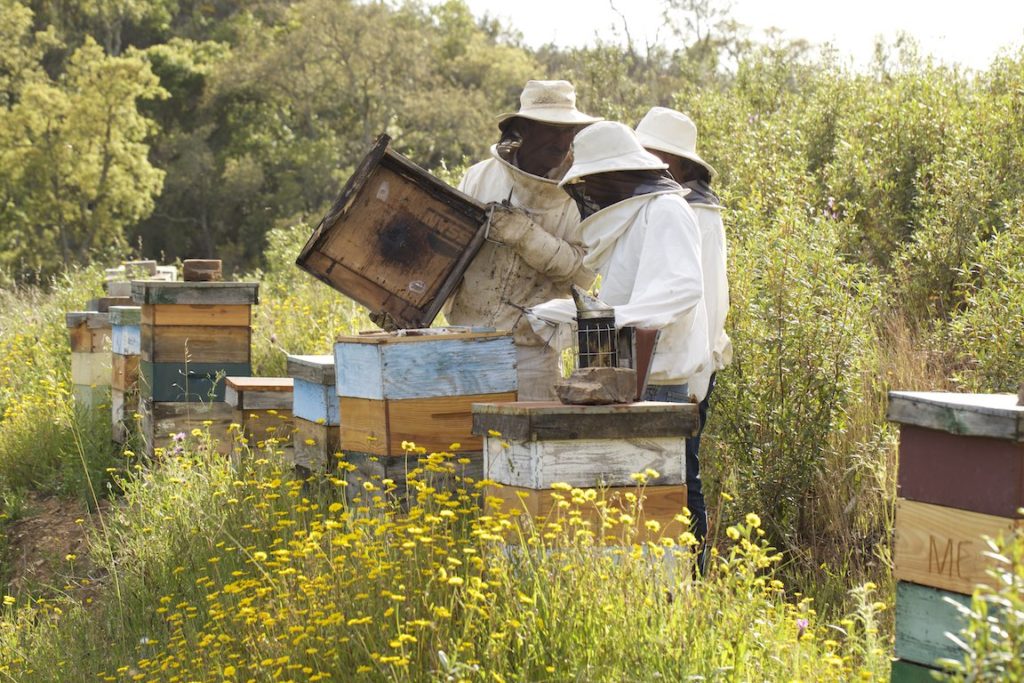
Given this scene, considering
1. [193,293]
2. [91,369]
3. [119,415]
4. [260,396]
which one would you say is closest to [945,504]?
[260,396]

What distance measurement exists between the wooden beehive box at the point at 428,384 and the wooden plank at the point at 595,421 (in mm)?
959

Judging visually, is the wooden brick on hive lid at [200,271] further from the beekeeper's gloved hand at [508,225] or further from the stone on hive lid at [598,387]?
the stone on hive lid at [598,387]

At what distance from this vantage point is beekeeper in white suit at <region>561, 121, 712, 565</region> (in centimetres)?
399

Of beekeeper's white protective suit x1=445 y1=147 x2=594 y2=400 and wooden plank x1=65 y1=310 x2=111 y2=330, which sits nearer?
beekeeper's white protective suit x1=445 y1=147 x2=594 y2=400

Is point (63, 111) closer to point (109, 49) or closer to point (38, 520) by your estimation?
point (109, 49)

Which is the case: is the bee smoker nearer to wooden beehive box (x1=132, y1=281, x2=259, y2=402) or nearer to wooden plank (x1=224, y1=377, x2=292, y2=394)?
wooden plank (x1=224, y1=377, x2=292, y2=394)

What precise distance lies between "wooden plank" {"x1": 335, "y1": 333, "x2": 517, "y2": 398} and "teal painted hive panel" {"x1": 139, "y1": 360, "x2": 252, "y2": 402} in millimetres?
2695

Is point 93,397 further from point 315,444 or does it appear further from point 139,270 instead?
point 139,270

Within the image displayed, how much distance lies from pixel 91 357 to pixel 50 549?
6.95 feet

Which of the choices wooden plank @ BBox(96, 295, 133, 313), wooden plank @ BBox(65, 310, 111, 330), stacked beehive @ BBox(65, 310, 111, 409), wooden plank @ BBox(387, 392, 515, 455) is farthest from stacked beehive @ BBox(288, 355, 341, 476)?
wooden plank @ BBox(96, 295, 133, 313)

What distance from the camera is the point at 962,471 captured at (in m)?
2.83

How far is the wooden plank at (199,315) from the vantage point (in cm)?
713

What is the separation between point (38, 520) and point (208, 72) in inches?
1396

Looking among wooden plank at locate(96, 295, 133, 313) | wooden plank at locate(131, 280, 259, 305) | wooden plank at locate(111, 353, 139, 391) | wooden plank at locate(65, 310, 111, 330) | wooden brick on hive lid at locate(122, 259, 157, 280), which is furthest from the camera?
wooden brick on hive lid at locate(122, 259, 157, 280)
